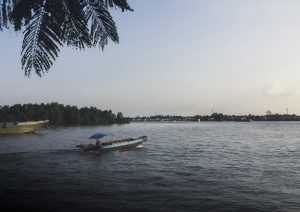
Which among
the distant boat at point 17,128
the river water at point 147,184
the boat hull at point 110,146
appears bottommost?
the river water at point 147,184

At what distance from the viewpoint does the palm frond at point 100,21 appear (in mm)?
3771

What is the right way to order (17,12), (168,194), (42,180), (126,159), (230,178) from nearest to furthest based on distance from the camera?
(17,12)
(168,194)
(42,180)
(230,178)
(126,159)

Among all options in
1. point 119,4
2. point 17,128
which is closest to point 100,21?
point 119,4

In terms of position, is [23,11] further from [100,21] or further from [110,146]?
[110,146]

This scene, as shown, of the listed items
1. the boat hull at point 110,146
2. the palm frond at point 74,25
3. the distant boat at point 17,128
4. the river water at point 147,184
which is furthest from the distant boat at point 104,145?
the distant boat at point 17,128

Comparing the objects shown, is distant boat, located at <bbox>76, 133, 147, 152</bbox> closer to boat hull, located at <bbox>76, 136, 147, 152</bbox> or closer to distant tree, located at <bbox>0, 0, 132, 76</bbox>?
boat hull, located at <bbox>76, 136, 147, 152</bbox>

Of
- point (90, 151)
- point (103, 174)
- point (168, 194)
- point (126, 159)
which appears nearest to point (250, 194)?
point (168, 194)

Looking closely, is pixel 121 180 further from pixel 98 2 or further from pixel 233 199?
pixel 98 2

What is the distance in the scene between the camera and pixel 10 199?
96.5 ft

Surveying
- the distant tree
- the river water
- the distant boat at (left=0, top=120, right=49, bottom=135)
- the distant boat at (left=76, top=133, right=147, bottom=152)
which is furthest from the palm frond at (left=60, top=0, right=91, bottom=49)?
the distant boat at (left=0, top=120, right=49, bottom=135)

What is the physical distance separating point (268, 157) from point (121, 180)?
32.9 meters

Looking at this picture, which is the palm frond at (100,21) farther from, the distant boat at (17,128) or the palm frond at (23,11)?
the distant boat at (17,128)

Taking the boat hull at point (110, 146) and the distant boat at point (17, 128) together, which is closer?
the boat hull at point (110, 146)

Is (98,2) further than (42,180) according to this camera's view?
No
